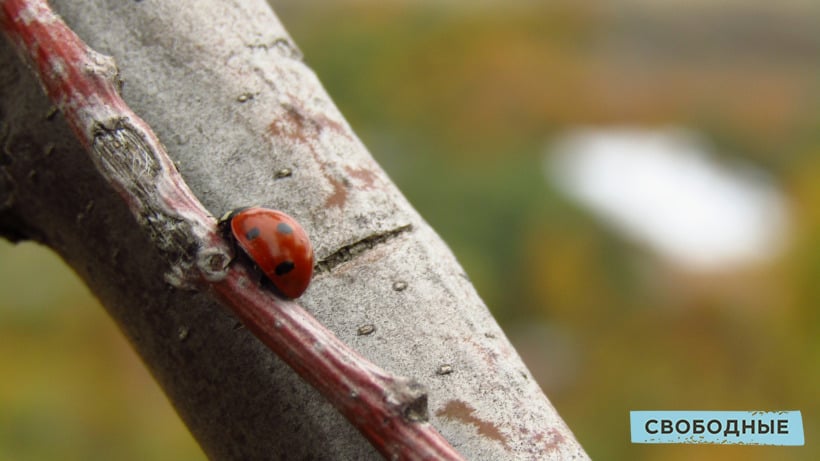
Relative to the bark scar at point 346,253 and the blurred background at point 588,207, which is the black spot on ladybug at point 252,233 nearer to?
the bark scar at point 346,253

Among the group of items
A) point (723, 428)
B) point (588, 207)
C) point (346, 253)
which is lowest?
point (588, 207)

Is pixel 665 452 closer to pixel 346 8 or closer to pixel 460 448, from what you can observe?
pixel 460 448

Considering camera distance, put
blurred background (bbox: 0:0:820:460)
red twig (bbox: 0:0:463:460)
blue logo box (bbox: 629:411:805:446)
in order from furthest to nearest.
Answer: blurred background (bbox: 0:0:820:460) → blue logo box (bbox: 629:411:805:446) → red twig (bbox: 0:0:463:460)

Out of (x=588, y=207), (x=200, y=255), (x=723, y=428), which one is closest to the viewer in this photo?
(x=200, y=255)

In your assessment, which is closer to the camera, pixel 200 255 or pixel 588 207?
pixel 200 255

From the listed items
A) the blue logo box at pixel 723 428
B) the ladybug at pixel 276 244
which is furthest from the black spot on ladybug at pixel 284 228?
the blue logo box at pixel 723 428

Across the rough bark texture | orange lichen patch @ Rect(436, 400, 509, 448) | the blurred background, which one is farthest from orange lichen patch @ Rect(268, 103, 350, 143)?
the blurred background

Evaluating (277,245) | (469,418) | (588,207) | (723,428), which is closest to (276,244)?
(277,245)

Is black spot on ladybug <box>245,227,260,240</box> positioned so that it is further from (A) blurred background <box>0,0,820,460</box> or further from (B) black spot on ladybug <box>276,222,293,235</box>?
(A) blurred background <box>0,0,820,460</box>

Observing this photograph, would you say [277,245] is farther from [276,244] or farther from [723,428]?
[723,428]
